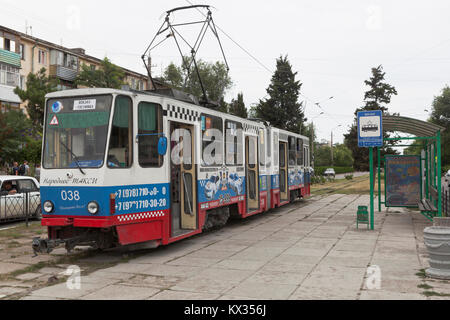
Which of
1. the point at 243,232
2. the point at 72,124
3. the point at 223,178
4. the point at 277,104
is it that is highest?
the point at 277,104

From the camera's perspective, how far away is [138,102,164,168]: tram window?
8.26m

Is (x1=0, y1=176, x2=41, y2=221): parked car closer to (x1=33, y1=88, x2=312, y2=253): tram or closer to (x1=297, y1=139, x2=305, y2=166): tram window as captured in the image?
(x1=33, y1=88, x2=312, y2=253): tram

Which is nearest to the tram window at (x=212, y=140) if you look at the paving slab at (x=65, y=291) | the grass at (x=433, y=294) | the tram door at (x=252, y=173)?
the tram door at (x=252, y=173)

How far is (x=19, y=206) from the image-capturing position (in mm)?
13766

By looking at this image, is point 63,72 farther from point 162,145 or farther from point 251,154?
point 162,145

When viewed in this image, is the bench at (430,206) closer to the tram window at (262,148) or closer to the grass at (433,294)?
the tram window at (262,148)

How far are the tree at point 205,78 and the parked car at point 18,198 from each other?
41747 mm

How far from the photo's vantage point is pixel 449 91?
2608 inches

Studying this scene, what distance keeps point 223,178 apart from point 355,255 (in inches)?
158

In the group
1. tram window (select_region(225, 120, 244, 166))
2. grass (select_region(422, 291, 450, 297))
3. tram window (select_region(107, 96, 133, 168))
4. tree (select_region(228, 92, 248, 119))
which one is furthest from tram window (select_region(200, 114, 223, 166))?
tree (select_region(228, 92, 248, 119))

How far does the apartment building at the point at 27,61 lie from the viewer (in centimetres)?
3275

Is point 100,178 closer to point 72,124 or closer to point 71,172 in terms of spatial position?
point 71,172

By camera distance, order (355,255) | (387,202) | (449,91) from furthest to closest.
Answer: (449,91) < (387,202) < (355,255)
